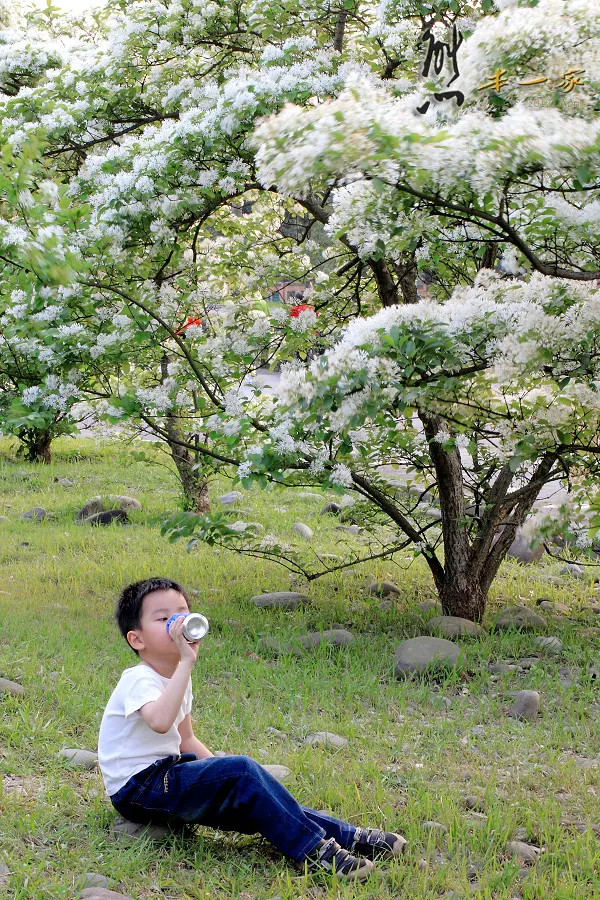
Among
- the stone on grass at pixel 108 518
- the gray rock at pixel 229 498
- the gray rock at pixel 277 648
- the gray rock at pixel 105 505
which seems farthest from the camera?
the gray rock at pixel 229 498

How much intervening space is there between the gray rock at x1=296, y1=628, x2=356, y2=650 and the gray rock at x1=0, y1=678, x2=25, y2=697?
64.5 inches

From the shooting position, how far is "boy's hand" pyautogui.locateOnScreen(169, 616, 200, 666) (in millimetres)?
3000

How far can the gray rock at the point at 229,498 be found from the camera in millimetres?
9847

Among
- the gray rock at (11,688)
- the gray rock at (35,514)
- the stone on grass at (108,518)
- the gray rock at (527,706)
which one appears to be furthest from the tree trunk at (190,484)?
the gray rock at (527,706)

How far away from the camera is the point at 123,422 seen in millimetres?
6035

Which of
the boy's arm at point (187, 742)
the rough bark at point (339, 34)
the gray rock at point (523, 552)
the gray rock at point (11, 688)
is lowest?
the boy's arm at point (187, 742)

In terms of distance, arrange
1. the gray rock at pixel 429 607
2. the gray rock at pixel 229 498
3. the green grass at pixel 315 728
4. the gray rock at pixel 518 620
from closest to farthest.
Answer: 1. the green grass at pixel 315 728
2. the gray rock at pixel 518 620
3. the gray rock at pixel 429 607
4. the gray rock at pixel 229 498

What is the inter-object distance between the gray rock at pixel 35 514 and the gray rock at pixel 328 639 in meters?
4.29

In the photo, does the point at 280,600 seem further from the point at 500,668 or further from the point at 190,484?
the point at 190,484

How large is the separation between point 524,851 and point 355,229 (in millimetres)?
2375

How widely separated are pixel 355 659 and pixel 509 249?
2.27 metres

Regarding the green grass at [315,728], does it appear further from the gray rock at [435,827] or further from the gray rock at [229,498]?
the gray rock at [229,498]

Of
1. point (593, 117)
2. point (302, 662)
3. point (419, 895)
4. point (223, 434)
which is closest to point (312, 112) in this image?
point (593, 117)

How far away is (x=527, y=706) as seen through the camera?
4.43 meters
